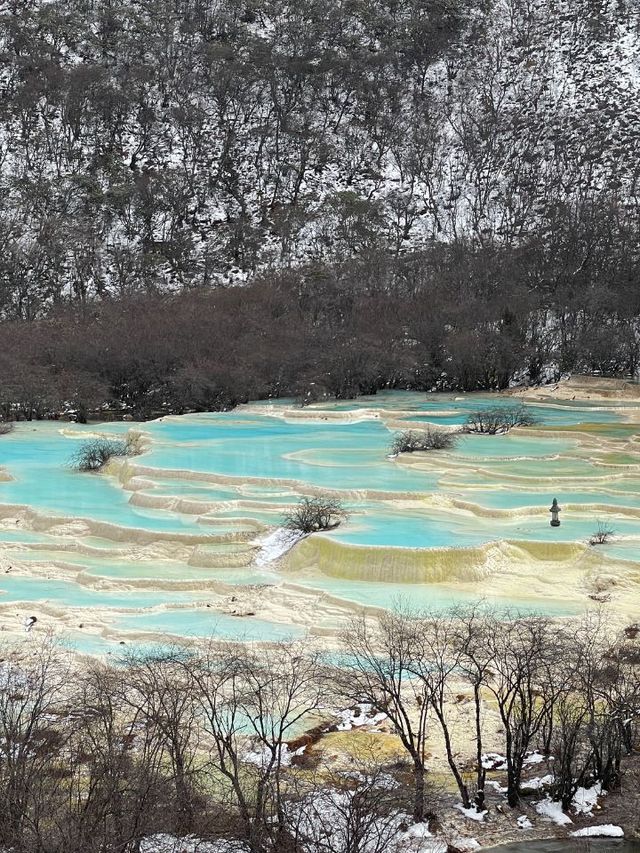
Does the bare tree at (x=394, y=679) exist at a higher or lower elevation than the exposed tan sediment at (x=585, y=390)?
lower

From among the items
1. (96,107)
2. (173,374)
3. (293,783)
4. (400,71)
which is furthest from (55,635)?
(400,71)

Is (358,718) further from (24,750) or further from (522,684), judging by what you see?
(24,750)

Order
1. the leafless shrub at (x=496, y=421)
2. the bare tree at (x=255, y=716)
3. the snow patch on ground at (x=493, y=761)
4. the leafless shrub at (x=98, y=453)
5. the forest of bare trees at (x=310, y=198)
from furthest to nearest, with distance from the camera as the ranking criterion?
the forest of bare trees at (x=310, y=198) < the leafless shrub at (x=496, y=421) < the leafless shrub at (x=98, y=453) < the snow patch on ground at (x=493, y=761) < the bare tree at (x=255, y=716)

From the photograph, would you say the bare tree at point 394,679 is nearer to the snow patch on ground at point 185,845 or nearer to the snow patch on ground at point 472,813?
the snow patch on ground at point 472,813

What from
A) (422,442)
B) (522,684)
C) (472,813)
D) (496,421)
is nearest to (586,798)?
(472,813)

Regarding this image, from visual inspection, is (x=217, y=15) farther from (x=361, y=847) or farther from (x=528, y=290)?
(x=361, y=847)

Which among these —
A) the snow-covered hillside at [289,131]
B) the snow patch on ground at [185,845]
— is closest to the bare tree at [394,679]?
the snow patch on ground at [185,845]
